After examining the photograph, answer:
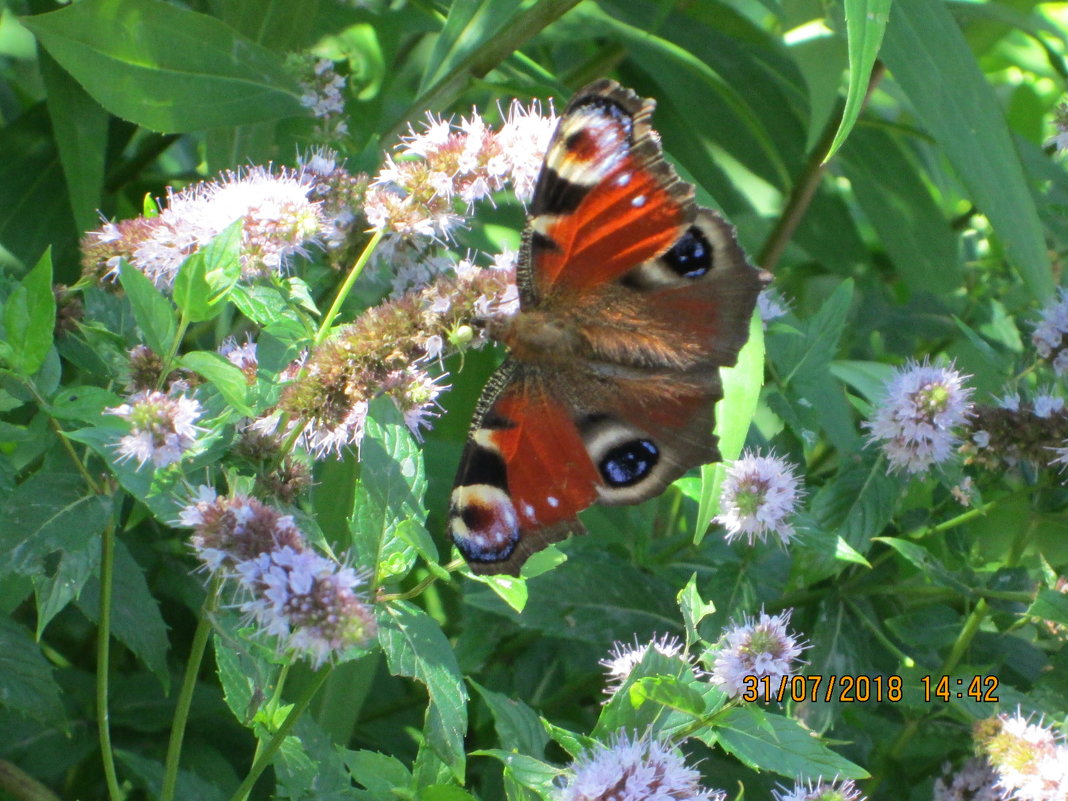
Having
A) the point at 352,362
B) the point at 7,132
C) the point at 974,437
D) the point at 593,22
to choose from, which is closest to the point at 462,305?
the point at 352,362

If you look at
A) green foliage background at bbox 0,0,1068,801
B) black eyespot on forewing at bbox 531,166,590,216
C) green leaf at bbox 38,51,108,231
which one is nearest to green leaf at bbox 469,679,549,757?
green foliage background at bbox 0,0,1068,801

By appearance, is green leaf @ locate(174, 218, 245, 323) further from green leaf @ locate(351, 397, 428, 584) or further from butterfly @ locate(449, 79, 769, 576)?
butterfly @ locate(449, 79, 769, 576)

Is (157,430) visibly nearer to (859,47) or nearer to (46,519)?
(46,519)

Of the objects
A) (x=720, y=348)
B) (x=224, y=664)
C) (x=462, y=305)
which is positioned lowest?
(x=224, y=664)

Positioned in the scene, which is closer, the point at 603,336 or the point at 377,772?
the point at 377,772

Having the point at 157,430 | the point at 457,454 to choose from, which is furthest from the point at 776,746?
the point at 457,454

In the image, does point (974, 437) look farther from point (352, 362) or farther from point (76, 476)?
point (76, 476)

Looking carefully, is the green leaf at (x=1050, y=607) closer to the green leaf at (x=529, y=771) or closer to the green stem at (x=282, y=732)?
the green leaf at (x=529, y=771)
